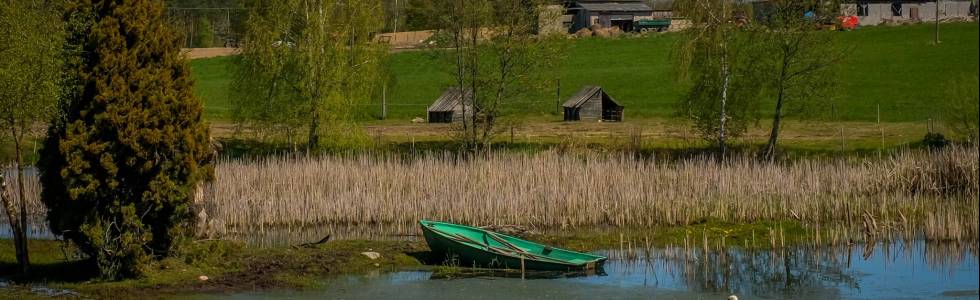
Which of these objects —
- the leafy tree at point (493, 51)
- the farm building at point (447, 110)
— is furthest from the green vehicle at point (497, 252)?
the farm building at point (447, 110)

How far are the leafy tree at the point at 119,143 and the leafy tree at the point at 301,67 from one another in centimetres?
1954

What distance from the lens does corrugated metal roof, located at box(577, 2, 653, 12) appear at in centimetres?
10400

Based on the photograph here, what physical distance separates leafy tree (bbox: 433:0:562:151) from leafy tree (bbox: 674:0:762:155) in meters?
4.85

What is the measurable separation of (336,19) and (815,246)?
21.7 m

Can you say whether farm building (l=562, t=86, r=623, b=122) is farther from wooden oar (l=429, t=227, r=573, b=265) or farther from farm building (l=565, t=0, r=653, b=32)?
farm building (l=565, t=0, r=653, b=32)

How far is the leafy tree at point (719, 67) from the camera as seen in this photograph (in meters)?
42.1

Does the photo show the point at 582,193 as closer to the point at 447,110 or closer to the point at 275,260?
the point at 275,260

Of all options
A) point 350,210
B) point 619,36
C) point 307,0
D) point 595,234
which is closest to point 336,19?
point 307,0

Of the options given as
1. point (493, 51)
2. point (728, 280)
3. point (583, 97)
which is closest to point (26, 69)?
point (728, 280)

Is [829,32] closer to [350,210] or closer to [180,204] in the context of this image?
[350,210]

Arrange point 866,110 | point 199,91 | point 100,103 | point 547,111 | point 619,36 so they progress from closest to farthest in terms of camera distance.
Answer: point 100,103
point 866,110
point 547,111
point 199,91
point 619,36

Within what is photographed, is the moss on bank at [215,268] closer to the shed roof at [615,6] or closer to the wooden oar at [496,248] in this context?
the wooden oar at [496,248]

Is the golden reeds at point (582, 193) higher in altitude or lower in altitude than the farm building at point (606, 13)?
lower

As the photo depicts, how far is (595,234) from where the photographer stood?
2872 centimetres
